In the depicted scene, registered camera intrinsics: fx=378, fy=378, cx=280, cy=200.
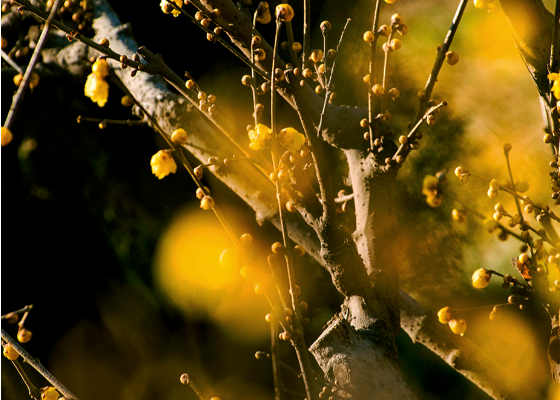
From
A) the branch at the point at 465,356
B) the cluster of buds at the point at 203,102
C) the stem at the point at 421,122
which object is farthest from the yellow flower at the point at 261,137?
the branch at the point at 465,356

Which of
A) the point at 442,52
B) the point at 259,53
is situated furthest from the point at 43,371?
the point at 442,52

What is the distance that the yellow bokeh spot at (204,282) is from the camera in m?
1.72

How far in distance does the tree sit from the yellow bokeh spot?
64cm

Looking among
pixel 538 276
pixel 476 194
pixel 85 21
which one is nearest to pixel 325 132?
pixel 538 276

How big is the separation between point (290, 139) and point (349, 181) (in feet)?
1.60

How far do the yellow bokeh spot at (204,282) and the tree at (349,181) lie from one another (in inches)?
25.3

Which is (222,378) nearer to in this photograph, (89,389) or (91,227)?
(89,389)

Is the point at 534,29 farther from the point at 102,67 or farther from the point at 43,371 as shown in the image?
the point at 43,371

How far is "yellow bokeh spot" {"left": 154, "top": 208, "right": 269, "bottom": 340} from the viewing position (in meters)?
1.72

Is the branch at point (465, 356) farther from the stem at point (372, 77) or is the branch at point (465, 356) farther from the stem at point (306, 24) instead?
the stem at point (306, 24)

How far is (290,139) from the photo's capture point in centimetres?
75

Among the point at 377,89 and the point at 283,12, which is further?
the point at 377,89

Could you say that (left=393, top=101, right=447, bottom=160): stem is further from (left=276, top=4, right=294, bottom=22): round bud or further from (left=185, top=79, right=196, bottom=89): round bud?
(left=185, top=79, right=196, bottom=89): round bud

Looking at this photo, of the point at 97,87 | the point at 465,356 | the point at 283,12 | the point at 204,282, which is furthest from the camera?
the point at 204,282
